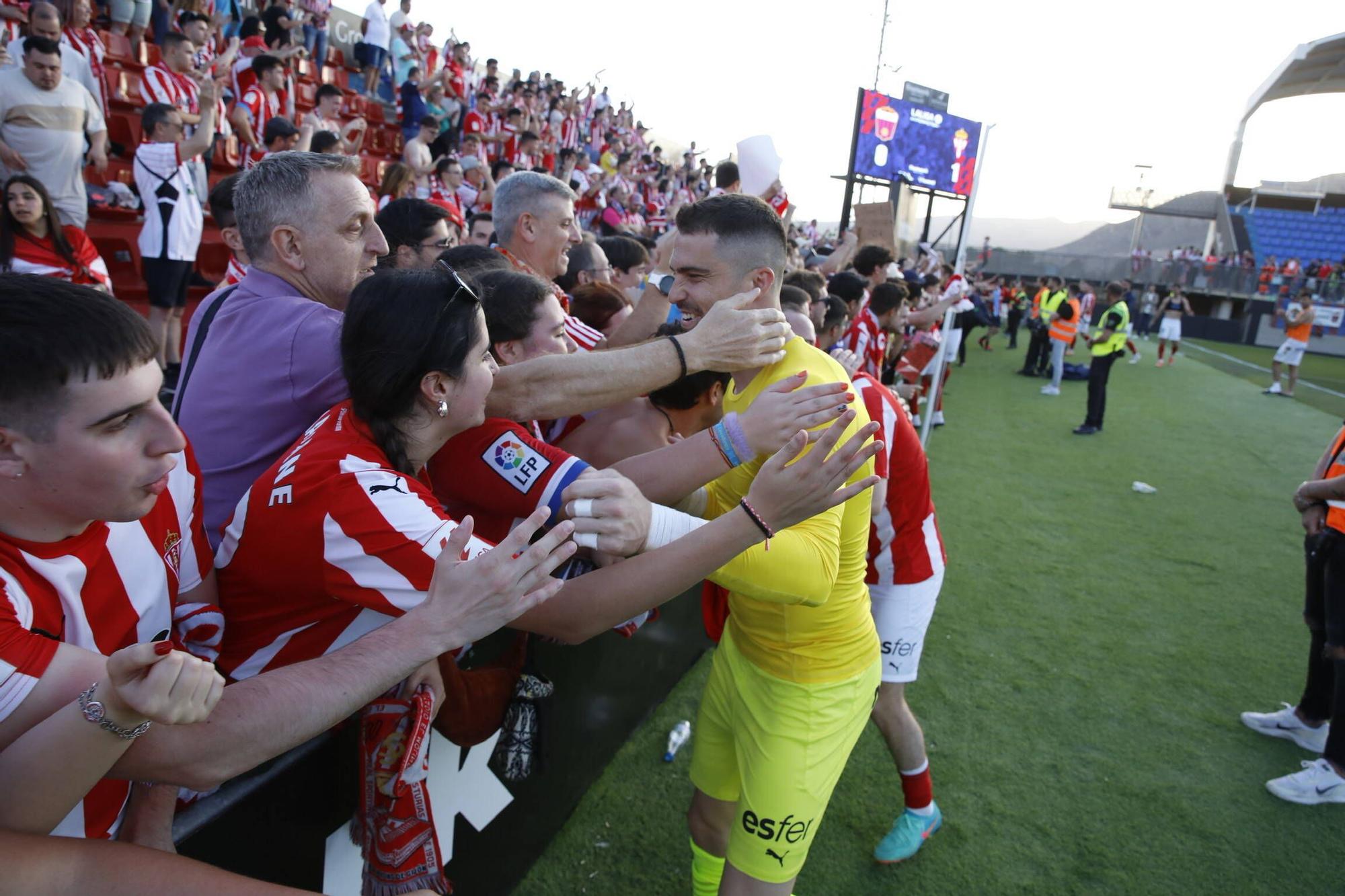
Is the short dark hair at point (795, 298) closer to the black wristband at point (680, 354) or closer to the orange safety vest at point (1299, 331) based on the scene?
the black wristband at point (680, 354)

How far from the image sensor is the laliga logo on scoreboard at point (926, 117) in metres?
18.0

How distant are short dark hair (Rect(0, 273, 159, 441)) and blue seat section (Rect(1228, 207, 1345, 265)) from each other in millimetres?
51191

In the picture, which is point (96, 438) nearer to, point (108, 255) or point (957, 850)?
point (957, 850)

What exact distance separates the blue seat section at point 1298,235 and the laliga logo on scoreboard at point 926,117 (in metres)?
32.5

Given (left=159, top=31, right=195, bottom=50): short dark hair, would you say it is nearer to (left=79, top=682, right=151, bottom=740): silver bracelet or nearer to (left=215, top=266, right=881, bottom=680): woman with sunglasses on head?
(left=215, top=266, right=881, bottom=680): woman with sunglasses on head

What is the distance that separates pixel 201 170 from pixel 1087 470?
33.5 feet

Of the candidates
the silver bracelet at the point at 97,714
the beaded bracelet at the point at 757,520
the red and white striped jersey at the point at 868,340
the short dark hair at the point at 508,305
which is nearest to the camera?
the silver bracelet at the point at 97,714

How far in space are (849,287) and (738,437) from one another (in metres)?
4.92

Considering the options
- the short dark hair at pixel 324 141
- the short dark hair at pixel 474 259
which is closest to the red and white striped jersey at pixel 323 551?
the short dark hair at pixel 474 259

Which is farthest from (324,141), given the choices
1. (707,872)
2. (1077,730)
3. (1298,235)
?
(1298,235)

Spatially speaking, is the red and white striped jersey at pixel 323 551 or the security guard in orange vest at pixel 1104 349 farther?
the security guard in orange vest at pixel 1104 349

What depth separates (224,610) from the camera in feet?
5.25

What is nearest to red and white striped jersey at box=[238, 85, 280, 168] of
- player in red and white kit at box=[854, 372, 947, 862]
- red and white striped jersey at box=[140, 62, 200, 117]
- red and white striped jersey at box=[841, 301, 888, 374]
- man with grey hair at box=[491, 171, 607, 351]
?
red and white striped jersey at box=[140, 62, 200, 117]

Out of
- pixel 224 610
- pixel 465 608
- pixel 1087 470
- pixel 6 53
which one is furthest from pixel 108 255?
pixel 1087 470
